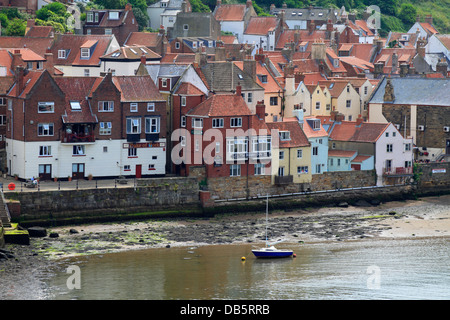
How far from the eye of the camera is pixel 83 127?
71.0 metres

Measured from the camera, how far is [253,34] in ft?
432

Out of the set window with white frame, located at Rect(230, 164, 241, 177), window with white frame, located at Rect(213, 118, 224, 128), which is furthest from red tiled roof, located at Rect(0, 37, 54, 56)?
window with white frame, located at Rect(230, 164, 241, 177)

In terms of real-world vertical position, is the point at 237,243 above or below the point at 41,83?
below

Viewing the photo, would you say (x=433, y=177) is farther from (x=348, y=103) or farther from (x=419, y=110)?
(x=348, y=103)

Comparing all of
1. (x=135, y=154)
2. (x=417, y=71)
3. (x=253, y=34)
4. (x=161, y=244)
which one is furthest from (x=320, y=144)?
(x=253, y=34)

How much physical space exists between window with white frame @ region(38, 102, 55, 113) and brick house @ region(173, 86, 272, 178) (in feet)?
28.9

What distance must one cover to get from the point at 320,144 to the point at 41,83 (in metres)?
19.3

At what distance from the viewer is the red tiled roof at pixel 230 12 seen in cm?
13575

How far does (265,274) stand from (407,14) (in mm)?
106340

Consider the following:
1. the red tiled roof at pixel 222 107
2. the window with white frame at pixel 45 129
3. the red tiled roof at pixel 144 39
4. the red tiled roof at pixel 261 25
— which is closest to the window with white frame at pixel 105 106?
the window with white frame at pixel 45 129

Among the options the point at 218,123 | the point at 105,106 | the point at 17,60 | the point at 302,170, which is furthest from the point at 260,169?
the point at 17,60
